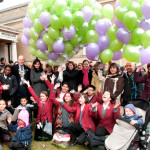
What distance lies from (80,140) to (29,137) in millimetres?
881

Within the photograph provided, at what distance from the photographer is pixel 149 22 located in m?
2.54

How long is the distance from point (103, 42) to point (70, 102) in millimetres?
1328

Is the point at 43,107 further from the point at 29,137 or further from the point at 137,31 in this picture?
the point at 137,31

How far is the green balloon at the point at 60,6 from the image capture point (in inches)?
109

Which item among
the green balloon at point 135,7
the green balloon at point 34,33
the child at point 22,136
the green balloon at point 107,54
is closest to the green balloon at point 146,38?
the green balloon at point 135,7

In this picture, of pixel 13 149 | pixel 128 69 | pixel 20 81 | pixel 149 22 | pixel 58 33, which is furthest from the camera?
pixel 20 81

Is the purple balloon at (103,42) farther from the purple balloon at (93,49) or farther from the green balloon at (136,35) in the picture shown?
the green balloon at (136,35)

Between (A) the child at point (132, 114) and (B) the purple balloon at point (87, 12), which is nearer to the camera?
(A) the child at point (132, 114)

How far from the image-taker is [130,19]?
2.45 m

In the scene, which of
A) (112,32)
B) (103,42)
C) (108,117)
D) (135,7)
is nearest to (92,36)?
(103,42)

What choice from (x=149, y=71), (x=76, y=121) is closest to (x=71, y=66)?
(x=76, y=121)

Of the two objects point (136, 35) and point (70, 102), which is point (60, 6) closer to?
point (136, 35)

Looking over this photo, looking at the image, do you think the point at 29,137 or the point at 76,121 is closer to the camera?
the point at 29,137

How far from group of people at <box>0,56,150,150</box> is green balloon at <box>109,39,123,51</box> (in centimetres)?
65
